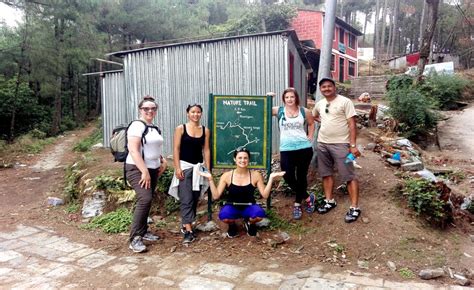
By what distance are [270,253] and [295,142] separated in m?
1.35

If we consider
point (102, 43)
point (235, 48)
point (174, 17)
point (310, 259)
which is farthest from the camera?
point (174, 17)

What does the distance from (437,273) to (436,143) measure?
7701 millimetres

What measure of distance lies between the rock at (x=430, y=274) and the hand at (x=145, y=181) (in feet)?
Answer: 9.66

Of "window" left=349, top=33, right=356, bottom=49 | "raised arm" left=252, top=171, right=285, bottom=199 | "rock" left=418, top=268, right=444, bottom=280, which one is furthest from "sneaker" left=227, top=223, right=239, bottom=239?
"window" left=349, top=33, right=356, bottom=49

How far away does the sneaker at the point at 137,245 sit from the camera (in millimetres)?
4172

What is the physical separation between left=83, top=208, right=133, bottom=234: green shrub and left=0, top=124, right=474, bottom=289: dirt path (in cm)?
14

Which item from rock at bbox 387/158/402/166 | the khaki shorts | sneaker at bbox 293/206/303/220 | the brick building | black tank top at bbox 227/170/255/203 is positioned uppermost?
the brick building

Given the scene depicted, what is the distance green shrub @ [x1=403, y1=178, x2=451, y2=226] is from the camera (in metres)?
4.38

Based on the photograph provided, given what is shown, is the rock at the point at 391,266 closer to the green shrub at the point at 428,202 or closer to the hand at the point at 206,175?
the green shrub at the point at 428,202

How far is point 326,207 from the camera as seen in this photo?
4.67 metres

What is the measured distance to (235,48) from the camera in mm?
8062

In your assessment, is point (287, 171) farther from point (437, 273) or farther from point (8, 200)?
point (8, 200)

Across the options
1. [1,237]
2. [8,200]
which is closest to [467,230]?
[1,237]

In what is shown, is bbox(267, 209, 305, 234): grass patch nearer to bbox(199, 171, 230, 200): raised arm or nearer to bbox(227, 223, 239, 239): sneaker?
bbox(227, 223, 239, 239): sneaker
